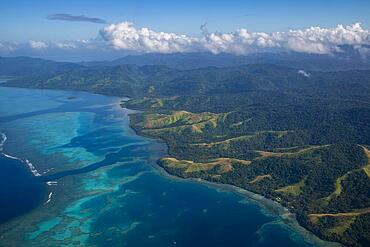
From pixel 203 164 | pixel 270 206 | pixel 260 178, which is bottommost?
pixel 270 206

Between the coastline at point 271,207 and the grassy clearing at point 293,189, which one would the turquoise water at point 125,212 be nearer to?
the coastline at point 271,207

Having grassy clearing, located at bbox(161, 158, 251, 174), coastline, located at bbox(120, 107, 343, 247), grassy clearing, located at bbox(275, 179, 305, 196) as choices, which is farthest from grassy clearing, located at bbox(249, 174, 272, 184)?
grassy clearing, located at bbox(161, 158, 251, 174)

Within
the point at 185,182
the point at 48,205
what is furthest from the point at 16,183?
the point at 185,182

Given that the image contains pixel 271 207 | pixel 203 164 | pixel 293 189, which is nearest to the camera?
pixel 271 207

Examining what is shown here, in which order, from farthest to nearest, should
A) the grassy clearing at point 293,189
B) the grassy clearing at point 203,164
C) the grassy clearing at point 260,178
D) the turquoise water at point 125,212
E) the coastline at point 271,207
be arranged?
the grassy clearing at point 203,164
the grassy clearing at point 260,178
the grassy clearing at point 293,189
the coastline at point 271,207
the turquoise water at point 125,212

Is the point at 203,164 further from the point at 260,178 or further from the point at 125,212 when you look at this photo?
the point at 125,212

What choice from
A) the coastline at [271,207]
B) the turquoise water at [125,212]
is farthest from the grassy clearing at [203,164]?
the turquoise water at [125,212]

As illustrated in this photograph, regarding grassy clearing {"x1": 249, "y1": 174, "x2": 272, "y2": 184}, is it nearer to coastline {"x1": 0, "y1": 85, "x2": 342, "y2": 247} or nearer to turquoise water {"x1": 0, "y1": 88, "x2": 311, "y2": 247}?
coastline {"x1": 0, "y1": 85, "x2": 342, "y2": 247}

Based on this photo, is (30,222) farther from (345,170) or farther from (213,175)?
(345,170)

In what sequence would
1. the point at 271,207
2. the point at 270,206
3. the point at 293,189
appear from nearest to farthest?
the point at 271,207 → the point at 270,206 → the point at 293,189

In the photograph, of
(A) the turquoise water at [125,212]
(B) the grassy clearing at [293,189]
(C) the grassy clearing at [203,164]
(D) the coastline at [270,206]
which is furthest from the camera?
(C) the grassy clearing at [203,164]

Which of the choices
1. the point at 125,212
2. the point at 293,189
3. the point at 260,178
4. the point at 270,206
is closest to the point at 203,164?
the point at 260,178
